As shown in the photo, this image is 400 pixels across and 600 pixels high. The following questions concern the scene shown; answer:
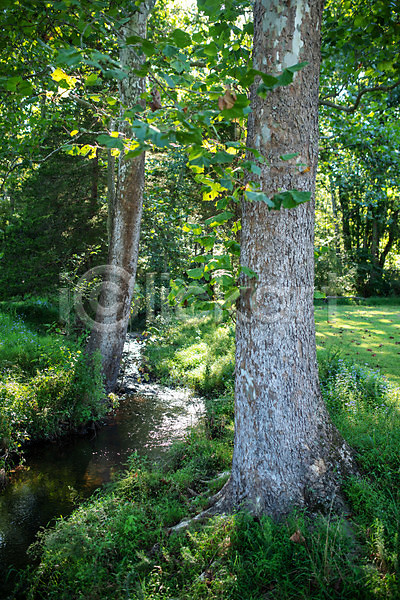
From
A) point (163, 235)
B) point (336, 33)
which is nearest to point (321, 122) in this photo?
point (336, 33)

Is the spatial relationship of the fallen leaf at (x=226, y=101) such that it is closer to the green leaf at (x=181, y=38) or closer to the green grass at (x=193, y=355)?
the green leaf at (x=181, y=38)

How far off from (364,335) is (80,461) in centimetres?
861

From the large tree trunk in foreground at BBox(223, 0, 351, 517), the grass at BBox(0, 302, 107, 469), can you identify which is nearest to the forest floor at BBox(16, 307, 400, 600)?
the large tree trunk in foreground at BBox(223, 0, 351, 517)

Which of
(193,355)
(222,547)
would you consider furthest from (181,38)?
(193,355)

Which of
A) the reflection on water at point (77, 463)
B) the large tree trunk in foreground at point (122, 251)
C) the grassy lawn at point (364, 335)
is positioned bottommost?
the reflection on water at point (77, 463)

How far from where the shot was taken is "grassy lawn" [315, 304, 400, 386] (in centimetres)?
811

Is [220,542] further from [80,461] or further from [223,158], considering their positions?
[80,461]

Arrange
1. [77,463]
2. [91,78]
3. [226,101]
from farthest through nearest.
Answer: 1. [77,463]
2. [91,78]
3. [226,101]

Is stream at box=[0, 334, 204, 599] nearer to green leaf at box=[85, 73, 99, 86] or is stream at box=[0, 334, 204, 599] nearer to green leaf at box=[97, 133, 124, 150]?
green leaf at box=[97, 133, 124, 150]

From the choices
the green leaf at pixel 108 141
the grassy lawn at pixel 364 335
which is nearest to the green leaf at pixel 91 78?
the green leaf at pixel 108 141

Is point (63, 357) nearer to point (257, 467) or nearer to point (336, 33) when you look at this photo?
point (257, 467)

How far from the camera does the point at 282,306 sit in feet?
9.69

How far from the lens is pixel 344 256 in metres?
20.9

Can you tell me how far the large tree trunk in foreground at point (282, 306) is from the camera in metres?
2.84
